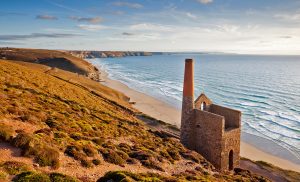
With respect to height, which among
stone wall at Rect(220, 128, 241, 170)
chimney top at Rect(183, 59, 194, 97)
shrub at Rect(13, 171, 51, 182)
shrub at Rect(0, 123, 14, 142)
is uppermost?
chimney top at Rect(183, 59, 194, 97)

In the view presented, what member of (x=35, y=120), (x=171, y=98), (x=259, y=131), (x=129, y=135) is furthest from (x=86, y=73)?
(x=35, y=120)

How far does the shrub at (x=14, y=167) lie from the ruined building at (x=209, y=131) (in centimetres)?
1905

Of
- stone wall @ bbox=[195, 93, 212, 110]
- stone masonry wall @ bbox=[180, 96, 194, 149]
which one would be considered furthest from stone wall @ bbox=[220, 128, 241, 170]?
stone wall @ bbox=[195, 93, 212, 110]

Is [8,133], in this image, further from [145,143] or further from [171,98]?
[171,98]

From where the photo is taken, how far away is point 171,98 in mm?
78688

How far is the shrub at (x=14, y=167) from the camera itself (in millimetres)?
12148

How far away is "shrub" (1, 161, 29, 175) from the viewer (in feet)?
39.9

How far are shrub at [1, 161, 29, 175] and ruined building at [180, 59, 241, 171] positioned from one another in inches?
750

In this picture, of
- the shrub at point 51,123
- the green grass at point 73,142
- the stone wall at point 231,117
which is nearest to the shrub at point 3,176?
the green grass at point 73,142

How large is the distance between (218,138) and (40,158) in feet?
60.5

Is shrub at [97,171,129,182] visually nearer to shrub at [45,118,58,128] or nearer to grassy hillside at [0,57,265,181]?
grassy hillside at [0,57,265,181]

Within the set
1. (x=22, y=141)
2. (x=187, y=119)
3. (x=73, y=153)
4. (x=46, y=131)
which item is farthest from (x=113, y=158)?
(x=187, y=119)

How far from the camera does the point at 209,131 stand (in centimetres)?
2883

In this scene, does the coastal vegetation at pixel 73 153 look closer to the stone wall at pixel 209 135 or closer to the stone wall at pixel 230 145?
the stone wall at pixel 230 145
